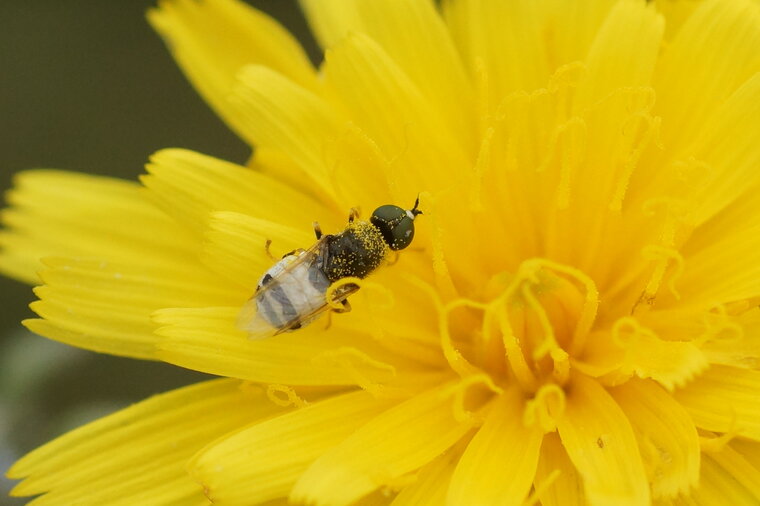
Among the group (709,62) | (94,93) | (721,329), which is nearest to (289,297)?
(721,329)

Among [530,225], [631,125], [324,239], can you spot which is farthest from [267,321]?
[631,125]

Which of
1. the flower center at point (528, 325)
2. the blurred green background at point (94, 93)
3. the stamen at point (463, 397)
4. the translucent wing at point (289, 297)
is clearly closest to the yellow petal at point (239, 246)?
the translucent wing at point (289, 297)

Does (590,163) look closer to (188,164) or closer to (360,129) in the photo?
(360,129)

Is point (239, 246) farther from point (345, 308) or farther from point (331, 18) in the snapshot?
point (331, 18)

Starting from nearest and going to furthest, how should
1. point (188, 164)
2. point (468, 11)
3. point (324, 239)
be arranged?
point (324, 239), point (188, 164), point (468, 11)

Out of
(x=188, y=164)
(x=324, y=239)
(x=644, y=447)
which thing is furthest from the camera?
(x=188, y=164)

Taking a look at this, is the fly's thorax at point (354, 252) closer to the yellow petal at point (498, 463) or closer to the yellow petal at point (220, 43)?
the yellow petal at point (498, 463)

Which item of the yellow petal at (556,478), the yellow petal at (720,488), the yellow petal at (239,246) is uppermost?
the yellow petal at (239,246)

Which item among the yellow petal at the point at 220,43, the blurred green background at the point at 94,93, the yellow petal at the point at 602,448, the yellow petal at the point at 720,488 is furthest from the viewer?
the blurred green background at the point at 94,93
